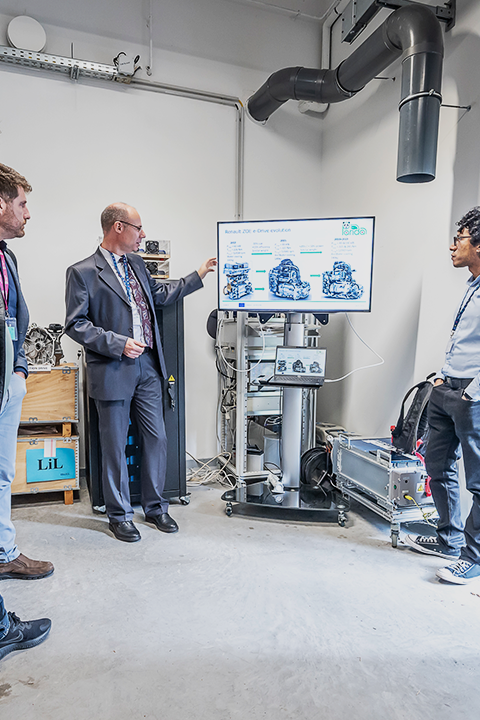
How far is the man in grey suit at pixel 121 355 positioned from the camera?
8.11ft

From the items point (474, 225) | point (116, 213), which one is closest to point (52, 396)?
point (116, 213)

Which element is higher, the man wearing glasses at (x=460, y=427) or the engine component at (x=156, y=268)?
the engine component at (x=156, y=268)

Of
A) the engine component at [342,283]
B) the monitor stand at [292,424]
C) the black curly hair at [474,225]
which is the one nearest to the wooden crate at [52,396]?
the monitor stand at [292,424]

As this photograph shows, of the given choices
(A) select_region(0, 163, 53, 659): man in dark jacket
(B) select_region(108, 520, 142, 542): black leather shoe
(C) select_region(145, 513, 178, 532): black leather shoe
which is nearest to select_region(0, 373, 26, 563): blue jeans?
(A) select_region(0, 163, 53, 659): man in dark jacket

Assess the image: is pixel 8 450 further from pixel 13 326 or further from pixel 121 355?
pixel 121 355

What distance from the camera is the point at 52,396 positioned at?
2.93 m

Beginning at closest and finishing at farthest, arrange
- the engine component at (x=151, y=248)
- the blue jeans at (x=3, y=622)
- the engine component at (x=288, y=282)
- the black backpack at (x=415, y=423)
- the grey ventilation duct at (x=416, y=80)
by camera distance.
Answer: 1. the blue jeans at (x=3, y=622)
2. the grey ventilation duct at (x=416, y=80)
3. the black backpack at (x=415, y=423)
4. the engine component at (x=288, y=282)
5. the engine component at (x=151, y=248)

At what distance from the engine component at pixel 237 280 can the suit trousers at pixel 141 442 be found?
2.07 feet

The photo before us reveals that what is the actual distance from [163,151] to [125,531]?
2.67 m

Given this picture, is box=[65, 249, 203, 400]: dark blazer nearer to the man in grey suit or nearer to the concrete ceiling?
the man in grey suit

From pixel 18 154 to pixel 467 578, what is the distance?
3587 millimetres

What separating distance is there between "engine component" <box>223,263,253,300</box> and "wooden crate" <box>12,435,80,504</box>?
1378 millimetres

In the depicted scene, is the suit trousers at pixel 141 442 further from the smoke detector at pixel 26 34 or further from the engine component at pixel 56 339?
the smoke detector at pixel 26 34

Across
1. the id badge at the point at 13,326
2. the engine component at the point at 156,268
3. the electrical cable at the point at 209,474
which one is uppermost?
the engine component at the point at 156,268
